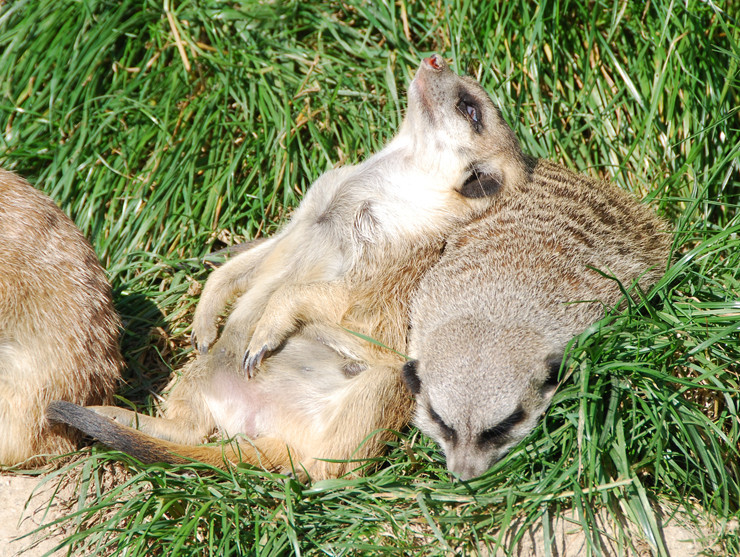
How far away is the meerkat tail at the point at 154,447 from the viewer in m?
2.96

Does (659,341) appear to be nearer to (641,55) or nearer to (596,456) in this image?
(596,456)

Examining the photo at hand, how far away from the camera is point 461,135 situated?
357 centimetres

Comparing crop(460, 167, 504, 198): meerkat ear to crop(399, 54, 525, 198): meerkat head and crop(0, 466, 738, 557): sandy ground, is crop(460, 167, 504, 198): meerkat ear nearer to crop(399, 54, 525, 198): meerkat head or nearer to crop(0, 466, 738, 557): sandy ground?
crop(399, 54, 525, 198): meerkat head

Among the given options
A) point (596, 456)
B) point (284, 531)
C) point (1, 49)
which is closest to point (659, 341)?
point (596, 456)

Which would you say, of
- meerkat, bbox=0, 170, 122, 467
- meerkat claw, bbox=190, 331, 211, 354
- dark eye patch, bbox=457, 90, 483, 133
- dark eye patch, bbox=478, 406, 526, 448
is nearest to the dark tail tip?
meerkat, bbox=0, 170, 122, 467

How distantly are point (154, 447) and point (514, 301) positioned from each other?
5.19 ft

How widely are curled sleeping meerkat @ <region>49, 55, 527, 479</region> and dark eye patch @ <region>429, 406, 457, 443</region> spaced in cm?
20

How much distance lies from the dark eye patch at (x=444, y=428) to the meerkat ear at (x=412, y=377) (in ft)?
0.33

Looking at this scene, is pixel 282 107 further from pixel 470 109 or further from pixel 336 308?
pixel 336 308

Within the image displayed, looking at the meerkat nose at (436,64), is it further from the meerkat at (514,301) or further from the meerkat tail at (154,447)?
the meerkat tail at (154,447)

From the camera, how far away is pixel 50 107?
4168 mm

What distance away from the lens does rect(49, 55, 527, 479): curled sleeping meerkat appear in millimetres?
3143

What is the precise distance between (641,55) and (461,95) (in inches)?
48.3

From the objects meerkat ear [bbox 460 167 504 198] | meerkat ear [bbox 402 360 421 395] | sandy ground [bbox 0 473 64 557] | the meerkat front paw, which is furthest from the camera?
meerkat ear [bbox 460 167 504 198]
